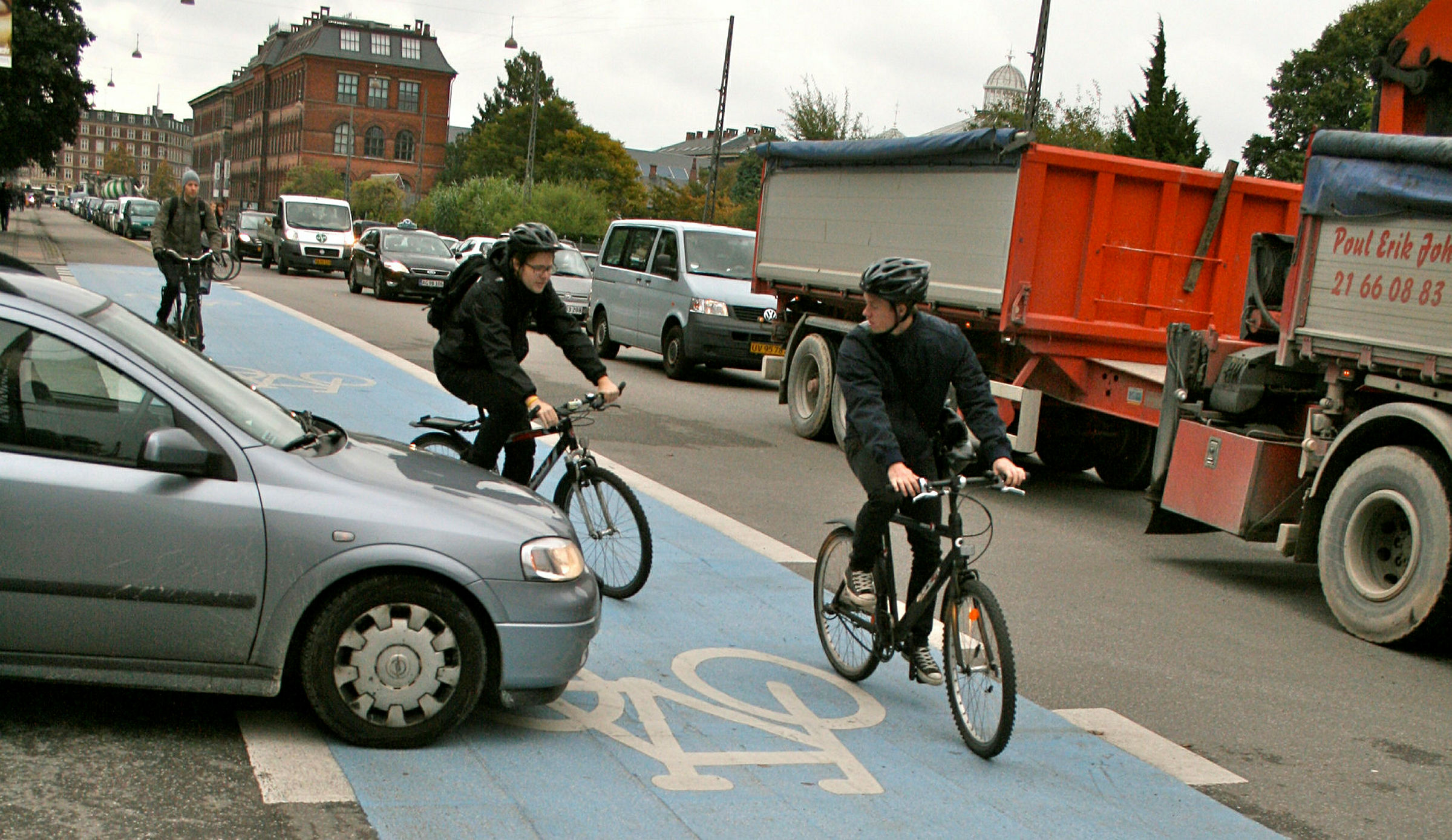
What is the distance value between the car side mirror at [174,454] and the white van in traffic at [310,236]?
33169 mm

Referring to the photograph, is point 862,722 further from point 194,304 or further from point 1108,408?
point 194,304

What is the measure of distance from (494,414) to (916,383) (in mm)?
2105

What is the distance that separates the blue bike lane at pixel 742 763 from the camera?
4141 millimetres

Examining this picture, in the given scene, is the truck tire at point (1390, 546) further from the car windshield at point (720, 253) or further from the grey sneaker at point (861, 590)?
the car windshield at point (720, 253)

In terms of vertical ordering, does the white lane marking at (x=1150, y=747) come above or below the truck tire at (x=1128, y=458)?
below

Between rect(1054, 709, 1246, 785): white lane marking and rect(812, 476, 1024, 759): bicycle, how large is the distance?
2.11ft

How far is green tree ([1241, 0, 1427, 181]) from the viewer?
50.6 m

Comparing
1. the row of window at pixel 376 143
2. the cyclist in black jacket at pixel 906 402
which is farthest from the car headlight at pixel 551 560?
the row of window at pixel 376 143

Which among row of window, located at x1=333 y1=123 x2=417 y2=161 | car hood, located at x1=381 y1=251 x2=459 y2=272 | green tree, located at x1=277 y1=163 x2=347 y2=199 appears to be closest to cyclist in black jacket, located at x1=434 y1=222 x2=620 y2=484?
car hood, located at x1=381 y1=251 x2=459 y2=272

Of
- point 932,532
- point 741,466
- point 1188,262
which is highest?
point 1188,262

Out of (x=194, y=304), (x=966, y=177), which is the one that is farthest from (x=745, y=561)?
→ (x=194, y=304)

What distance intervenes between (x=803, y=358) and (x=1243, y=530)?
253 inches

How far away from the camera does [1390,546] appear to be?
7.41m

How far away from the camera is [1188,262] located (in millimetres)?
11180
